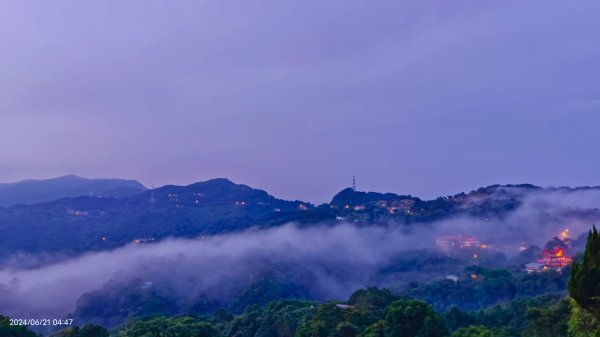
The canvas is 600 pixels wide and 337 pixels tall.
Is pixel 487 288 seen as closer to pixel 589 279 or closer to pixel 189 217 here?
pixel 589 279

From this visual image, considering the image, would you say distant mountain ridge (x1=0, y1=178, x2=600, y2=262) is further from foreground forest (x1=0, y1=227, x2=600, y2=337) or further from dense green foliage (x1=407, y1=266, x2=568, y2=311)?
foreground forest (x1=0, y1=227, x2=600, y2=337)

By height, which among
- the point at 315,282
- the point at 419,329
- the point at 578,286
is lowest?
the point at 315,282

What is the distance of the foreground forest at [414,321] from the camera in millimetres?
17125

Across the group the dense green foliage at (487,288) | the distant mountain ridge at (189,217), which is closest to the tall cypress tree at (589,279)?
the dense green foliage at (487,288)

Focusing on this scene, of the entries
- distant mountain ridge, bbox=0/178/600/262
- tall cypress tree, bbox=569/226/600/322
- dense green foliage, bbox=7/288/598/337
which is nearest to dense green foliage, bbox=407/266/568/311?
dense green foliage, bbox=7/288/598/337

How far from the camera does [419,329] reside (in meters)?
27.7

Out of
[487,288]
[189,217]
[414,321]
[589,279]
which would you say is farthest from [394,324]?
[189,217]

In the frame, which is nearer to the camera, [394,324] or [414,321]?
[394,324]

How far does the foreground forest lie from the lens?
1712 cm

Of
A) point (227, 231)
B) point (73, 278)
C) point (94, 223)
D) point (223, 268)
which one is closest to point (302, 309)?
point (223, 268)

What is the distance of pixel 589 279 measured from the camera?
55.1ft

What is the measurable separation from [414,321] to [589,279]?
12.5m

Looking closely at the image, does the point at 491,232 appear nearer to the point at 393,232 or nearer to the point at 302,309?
the point at 393,232

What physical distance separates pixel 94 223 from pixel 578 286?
18200 cm
